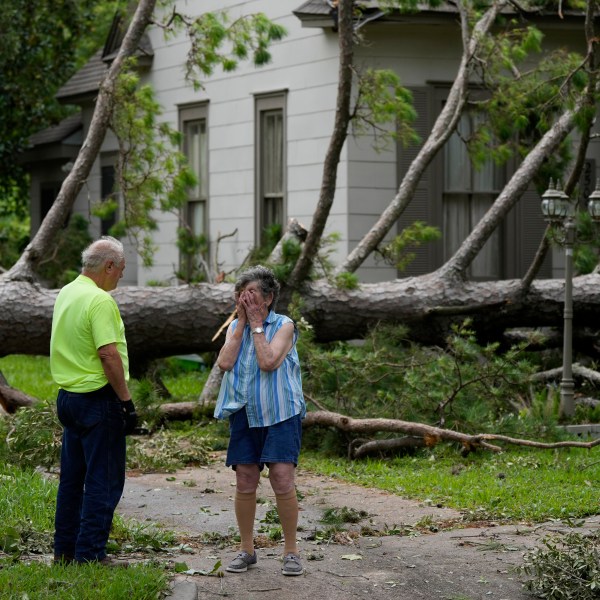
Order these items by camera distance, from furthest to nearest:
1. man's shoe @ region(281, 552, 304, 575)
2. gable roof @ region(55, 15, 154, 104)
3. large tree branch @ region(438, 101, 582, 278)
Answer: gable roof @ region(55, 15, 154, 104) < large tree branch @ region(438, 101, 582, 278) < man's shoe @ region(281, 552, 304, 575)

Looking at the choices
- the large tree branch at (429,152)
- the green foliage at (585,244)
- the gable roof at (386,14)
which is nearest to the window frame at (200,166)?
the gable roof at (386,14)

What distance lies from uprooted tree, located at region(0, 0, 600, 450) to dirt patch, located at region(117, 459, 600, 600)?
2584 mm

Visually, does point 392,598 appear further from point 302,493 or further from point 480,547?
point 302,493

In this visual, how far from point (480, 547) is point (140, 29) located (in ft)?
24.1

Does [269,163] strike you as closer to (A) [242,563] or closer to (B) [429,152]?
(B) [429,152]

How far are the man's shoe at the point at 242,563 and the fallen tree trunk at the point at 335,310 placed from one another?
5285 mm

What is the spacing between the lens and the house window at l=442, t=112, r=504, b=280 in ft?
51.4

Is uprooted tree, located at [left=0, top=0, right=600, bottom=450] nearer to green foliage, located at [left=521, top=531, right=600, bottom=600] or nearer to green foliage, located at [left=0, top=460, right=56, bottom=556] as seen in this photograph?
green foliage, located at [left=0, top=460, right=56, bottom=556]

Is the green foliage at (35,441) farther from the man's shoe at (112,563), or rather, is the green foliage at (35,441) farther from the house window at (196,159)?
the house window at (196,159)

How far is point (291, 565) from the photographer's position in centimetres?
656

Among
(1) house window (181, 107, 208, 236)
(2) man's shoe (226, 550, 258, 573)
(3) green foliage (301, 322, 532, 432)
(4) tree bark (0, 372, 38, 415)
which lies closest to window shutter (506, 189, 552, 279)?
(3) green foliage (301, 322, 532, 432)

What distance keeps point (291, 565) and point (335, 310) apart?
6.01 meters

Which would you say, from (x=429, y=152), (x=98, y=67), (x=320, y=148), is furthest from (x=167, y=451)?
(x=98, y=67)

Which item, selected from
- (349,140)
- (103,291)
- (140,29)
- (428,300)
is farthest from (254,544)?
(349,140)
